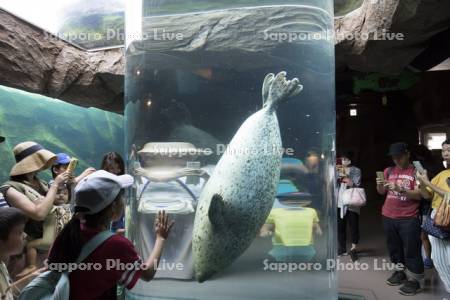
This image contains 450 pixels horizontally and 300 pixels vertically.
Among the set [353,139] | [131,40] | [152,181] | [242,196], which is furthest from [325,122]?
[353,139]

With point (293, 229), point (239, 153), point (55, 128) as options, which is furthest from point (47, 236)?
point (55, 128)

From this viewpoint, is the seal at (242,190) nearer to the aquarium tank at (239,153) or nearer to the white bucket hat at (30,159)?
the aquarium tank at (239,153)

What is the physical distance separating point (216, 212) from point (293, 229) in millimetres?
683

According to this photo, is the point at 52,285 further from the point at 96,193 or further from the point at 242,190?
the point at 242,190

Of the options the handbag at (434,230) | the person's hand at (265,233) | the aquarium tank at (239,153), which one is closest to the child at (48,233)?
the aquarium tank at (239,153)

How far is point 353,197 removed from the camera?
530 centimetres

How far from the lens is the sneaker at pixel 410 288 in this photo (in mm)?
3814

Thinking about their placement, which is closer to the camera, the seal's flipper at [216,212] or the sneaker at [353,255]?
the seal's flipper at [216,212]

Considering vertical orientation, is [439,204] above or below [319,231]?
above

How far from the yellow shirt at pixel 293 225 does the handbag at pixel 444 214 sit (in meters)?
0.97

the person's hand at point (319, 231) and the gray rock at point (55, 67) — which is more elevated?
the gray rock at point (55, 67)

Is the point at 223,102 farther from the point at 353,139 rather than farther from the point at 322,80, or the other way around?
the point at 353,139

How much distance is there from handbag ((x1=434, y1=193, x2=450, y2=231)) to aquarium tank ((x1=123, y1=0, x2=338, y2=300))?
83cm

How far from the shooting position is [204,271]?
3.01 m
